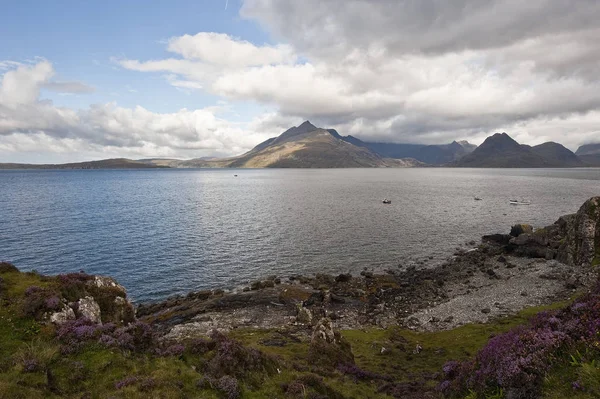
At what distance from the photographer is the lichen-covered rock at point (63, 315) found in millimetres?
18922

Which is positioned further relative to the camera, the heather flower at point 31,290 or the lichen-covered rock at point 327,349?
the lichen-covered rock at point 327,349

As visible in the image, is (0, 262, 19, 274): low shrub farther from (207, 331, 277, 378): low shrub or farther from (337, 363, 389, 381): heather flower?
(337, 363, 389, 381): heather flower

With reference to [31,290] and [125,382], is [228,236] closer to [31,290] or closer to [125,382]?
[31,290]

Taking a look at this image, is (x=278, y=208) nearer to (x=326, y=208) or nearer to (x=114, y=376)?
(x=326, y=208)

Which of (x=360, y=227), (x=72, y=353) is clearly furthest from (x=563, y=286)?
(x=72, y=353)

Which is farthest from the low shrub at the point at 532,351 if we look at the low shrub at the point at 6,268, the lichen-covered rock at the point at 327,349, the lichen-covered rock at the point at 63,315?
the low shrub at the point at 6,268

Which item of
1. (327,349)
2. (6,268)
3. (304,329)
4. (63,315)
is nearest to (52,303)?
(63,315)

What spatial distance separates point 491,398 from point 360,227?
8194cm

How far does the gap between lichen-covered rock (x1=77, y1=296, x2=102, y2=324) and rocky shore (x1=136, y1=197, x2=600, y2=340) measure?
48.5 ft

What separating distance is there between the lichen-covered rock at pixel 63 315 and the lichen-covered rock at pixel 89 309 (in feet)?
2.75

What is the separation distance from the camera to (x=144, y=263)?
6359 cm

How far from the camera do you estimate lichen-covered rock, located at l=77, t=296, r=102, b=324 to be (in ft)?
70.0

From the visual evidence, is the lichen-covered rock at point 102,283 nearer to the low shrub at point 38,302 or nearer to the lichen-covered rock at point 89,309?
the lichen-covered rock at point 89,309

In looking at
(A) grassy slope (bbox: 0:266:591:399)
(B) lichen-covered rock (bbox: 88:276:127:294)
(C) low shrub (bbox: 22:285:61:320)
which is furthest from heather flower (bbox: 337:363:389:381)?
(C) low shrub (bbox: 22:285:61:320)
